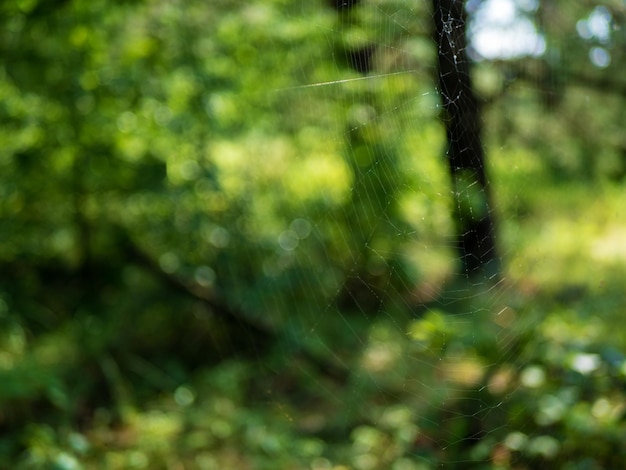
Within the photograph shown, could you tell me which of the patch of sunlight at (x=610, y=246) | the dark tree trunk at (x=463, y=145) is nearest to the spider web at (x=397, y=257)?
the dark tree trunk at (x=463, y=145)

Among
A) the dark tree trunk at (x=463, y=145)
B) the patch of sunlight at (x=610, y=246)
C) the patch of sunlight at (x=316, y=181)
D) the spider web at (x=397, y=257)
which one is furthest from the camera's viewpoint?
the patch of sunlight at (x=610, y=246)

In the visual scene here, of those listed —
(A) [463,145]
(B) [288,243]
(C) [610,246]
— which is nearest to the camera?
(A) [463,145]

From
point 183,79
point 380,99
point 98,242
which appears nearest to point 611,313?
point 380,99

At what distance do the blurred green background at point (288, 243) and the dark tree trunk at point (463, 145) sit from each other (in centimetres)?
8

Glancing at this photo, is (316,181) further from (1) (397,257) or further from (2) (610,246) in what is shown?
(2) (610,246)

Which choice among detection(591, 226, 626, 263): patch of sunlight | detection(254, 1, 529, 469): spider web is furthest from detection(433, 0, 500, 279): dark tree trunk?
detection(591, 226, 626, 263): patch of sunlight

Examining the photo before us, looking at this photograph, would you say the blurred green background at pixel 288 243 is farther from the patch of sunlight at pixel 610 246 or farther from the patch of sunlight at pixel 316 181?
the patch of sunlight at pixel 610 246

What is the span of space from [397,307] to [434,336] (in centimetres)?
148

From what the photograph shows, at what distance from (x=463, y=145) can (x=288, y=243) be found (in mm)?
1519

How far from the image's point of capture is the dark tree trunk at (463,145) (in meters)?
1.86

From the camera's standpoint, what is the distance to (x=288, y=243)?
3.57 metres

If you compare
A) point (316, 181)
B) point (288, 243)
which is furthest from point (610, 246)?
point (288, 243)

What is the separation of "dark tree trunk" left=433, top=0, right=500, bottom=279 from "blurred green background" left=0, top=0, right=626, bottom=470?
0.26ft

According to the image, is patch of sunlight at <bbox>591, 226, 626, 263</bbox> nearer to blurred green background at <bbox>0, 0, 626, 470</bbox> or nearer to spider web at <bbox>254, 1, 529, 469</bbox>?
blurred green background at <bbox>0, 0, 626, 470</bbox>
